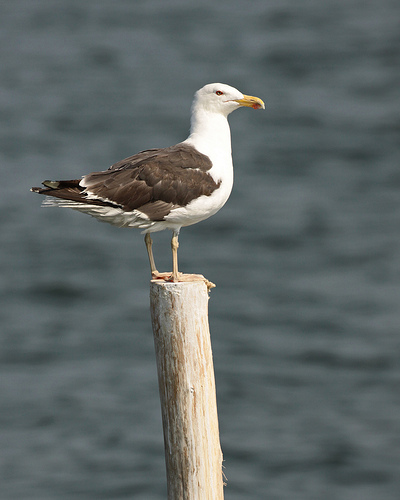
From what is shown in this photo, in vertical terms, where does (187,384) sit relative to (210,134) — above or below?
below

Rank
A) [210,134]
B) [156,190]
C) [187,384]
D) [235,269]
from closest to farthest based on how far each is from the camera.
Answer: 1. [187,384]
2. [156,190]
3. [210,134]
4. [235,269]

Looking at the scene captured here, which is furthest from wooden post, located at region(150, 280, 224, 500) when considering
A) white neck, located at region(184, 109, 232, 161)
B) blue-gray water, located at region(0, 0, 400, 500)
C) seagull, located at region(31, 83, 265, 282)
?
blue-gray water, located at region(0, 0, 400, 500)

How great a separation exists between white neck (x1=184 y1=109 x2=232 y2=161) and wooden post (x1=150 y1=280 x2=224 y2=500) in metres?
1.77

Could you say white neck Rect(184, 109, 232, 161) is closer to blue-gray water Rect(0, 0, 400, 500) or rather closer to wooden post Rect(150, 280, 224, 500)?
wooden post Rect(150, 280, 224, 500)

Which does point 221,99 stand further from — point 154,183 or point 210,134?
point 154,183

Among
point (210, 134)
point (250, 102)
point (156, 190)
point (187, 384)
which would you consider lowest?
point (187, 384)

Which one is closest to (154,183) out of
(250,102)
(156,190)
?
(156,190)

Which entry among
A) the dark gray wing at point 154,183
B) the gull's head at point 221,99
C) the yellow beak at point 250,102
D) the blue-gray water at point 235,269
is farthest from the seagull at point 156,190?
A: the blue-gray water at point 235,269

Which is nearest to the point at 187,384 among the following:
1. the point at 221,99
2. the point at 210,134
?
the point at 210,134

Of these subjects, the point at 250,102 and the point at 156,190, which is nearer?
the point at 156,190

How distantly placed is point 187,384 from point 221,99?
3157 millimetres

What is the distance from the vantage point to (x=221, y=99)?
8797mm

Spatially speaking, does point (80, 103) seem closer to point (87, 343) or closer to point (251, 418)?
point (87, 343)

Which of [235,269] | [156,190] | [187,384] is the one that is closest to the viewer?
[187,384]
